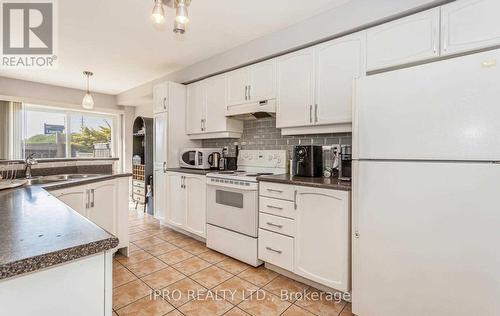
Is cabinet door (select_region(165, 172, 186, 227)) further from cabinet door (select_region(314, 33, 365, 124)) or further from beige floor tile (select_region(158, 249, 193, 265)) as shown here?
cabinet door (select_region(314, 33, 365, 124))

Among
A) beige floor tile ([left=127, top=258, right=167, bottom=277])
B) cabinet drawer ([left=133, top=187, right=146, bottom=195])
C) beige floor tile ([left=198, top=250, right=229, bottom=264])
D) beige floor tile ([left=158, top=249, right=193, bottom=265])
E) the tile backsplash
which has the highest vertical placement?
the tile backsplash

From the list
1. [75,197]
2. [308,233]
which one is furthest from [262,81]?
[75,197]

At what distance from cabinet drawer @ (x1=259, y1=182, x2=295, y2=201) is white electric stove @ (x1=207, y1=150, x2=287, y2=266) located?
0.09 meters

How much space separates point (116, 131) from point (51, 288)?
5.61m

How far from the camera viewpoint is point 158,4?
53.7 inches

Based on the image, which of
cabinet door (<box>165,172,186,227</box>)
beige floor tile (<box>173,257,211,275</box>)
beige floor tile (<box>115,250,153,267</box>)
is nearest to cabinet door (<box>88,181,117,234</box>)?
beige floor tile (<box>115,250,153,267</box>)

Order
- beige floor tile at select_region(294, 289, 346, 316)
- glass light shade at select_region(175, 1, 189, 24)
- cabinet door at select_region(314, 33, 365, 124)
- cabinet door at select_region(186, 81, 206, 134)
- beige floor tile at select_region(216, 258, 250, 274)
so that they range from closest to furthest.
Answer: glass light shade at select_region(175, 1, 189, 24)
beige floor tile at select_region(294, 289, 346, 316)
cabinet door at select_region(314, 33, 365, 124)
beige floor tile at select_region(216, 258, 250, 274)
cabinet door at select_region(186, 81, 206, 134)

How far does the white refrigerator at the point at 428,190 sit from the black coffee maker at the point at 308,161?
27.3 inches

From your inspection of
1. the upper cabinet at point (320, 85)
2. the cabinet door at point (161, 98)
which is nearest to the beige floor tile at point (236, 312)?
the upper cabinet at point (320, 85)

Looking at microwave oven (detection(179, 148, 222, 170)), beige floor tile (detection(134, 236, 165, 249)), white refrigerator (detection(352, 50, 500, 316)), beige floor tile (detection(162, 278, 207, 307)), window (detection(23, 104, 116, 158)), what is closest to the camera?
white refrigerator (detection(352, 50, 500, 316))

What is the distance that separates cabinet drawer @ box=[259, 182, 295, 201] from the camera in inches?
83.2

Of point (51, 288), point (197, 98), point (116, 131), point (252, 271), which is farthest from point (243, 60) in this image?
point (116, 131)

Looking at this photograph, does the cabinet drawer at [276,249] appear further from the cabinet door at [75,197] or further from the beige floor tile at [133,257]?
the cabinet door at [75,197]

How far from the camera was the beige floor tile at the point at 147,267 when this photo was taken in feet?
7.50
